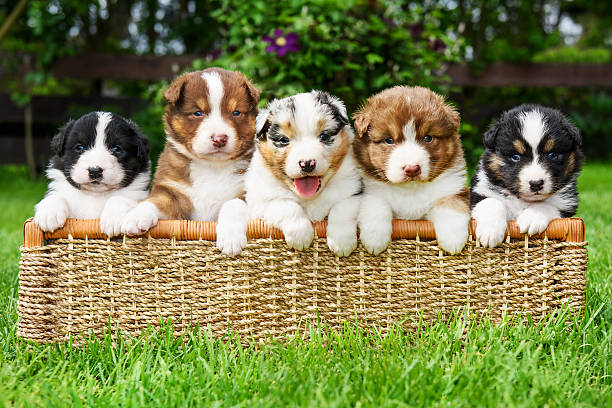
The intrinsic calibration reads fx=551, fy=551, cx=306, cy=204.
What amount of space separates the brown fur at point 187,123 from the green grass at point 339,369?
0.75 m

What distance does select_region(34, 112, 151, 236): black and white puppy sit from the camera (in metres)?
2.90

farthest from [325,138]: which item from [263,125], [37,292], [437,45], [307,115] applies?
[437,45]

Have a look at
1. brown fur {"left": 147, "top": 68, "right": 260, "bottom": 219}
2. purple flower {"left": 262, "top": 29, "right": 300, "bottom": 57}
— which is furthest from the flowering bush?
brown fur {"left": 147, "top": 68, "right": 260, "bottom": 219}

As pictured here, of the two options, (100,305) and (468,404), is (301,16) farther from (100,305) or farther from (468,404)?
(468,404)

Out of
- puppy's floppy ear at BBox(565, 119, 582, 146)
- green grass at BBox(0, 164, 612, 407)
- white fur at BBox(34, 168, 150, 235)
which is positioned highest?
puppy's floppy ear at BBox(565, 119, 582, 146)

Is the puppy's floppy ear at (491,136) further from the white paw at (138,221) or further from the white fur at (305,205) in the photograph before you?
the white paw at (138,221)

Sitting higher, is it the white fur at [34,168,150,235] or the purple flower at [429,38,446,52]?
the purple flower at [429,38,446,52]

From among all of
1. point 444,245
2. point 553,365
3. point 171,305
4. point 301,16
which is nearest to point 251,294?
point 171,305

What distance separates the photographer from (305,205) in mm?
2857

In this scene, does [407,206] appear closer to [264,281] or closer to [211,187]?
[264,281]

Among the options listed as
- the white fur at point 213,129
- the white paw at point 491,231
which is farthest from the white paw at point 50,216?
the white paw at point 491,231

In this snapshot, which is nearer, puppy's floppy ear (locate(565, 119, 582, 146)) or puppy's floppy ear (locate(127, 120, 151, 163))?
puppy's floppy ear (locate(565, 119, 582, 146))

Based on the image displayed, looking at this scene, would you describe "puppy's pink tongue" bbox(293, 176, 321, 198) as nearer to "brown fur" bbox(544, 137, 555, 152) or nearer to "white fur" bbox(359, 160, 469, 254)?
"white fur" bbox(359, 160, 469, 254)

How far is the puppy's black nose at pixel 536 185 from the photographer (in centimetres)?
272
